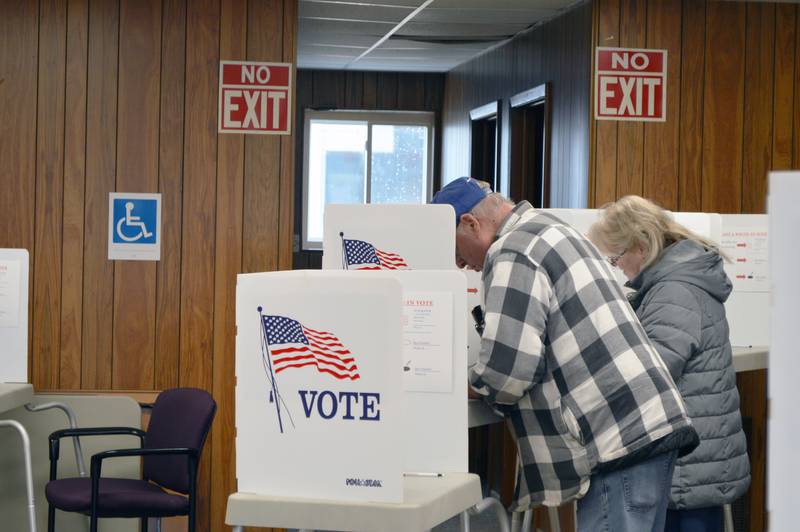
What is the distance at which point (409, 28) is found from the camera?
6.07m

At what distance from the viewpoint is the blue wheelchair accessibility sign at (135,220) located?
4.71 meters

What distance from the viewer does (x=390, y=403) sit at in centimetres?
187

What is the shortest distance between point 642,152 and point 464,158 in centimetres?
283

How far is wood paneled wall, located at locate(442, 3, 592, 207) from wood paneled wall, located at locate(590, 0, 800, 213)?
0.61 feet

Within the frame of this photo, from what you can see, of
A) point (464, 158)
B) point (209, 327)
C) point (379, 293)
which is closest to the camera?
point (379, 293)

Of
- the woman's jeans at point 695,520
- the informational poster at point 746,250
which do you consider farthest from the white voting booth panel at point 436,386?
the informational poster at point 746,250

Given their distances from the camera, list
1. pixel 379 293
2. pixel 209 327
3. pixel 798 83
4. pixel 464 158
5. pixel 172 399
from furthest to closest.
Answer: pixel 464 158 → pixel 798 83 → pixel 209 327 → pixel 172 399 → pixel 379 293

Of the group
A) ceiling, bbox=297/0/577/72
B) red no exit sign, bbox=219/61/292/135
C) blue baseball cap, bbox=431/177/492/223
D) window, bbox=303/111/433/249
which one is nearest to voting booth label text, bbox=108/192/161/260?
red no exit sign, bbox=219/61/292/135

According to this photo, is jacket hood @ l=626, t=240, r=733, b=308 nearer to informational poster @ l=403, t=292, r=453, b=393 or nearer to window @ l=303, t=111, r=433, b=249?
informational poster @ l=403, t=292, r=453, b=393

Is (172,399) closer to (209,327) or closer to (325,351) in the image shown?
(209,327)

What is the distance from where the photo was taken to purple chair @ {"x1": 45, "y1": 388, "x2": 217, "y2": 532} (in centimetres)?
375

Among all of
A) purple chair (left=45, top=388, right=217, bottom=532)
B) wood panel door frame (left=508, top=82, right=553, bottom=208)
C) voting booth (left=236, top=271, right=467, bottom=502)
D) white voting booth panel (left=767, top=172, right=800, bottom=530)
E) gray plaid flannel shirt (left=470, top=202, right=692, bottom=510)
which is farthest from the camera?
wood panel door frame (left=508, top=82, right=553, bottom=208)

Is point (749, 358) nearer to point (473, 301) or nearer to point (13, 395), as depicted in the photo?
point (473, 301)

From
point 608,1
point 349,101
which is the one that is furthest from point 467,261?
point 349,101
